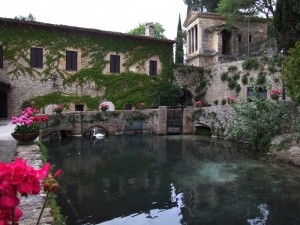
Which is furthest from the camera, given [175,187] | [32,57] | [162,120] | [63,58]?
[63,58]

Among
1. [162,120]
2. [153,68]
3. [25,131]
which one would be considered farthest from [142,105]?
[25,131]

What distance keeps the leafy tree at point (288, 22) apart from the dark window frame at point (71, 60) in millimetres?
15180

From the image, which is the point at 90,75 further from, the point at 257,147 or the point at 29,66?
the point at 257,147

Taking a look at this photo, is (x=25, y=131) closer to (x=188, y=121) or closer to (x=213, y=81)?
(x=188, y=121)

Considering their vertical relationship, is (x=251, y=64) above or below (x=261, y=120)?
above

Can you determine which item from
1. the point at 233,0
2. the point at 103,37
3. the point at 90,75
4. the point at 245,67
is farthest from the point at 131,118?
the point at 233,0

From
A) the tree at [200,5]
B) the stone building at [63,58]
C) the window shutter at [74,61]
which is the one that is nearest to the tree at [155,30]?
the tree at [200,5]

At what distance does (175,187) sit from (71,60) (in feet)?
56.6

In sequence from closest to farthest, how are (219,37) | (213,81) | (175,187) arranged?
(175,187) → (213,81) → (219,37)

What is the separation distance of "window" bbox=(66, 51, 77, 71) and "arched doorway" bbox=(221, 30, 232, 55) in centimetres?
1601

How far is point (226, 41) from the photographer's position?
3216cm

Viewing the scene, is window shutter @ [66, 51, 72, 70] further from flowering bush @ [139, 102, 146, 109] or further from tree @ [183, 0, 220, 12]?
tree @ [183, 0, 220, 12]

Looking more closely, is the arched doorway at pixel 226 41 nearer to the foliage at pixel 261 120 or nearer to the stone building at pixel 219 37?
the stone building at pixel 219 37

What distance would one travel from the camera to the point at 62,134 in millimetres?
20984
